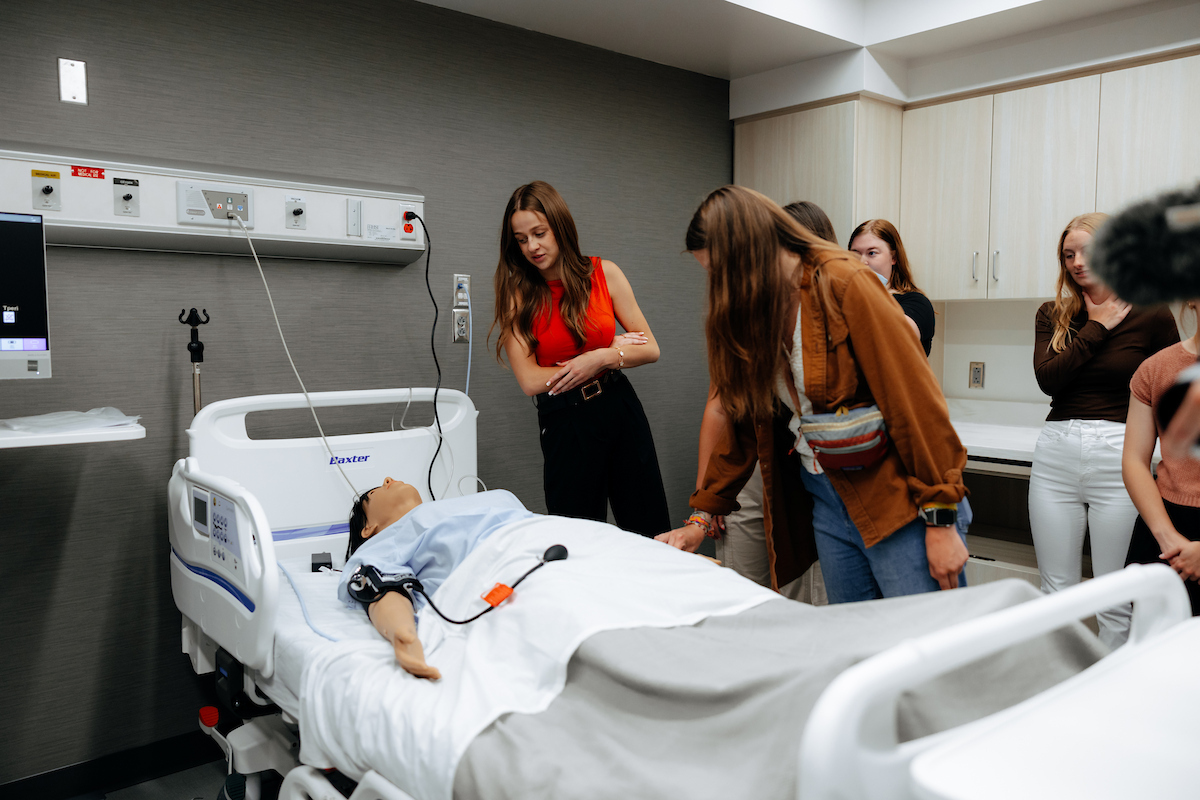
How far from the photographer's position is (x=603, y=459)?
2.56 meters

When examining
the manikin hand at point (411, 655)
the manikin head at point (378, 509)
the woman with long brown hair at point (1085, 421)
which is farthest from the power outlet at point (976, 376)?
the manikin hand at point (411, 655)

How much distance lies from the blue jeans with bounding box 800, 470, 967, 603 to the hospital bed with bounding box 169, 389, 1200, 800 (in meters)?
0.53

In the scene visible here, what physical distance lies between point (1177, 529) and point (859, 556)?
895 millimetres

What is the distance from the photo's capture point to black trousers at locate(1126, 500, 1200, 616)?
74.7 inches

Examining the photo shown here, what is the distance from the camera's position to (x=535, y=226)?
2.45 metres

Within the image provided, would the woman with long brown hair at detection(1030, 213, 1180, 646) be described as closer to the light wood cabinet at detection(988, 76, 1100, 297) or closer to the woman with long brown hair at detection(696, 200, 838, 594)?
the light wood cabinet at detection(988, 76, 1100, 297)

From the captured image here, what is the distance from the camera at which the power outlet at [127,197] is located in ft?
7.09

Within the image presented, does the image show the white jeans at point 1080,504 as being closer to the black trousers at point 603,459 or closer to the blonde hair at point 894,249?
the blonde hair at point 894,249

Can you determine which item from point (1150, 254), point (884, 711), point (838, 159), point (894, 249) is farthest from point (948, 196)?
point (1150, 254)

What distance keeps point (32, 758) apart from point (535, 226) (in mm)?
2029

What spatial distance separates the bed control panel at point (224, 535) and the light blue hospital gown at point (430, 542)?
234 mm

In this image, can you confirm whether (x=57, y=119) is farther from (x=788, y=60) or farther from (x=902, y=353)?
(x=788, y=60)

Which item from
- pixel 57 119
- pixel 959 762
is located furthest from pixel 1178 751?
pixel 57 119

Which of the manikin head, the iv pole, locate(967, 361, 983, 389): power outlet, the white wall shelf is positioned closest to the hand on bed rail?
the manikin head
